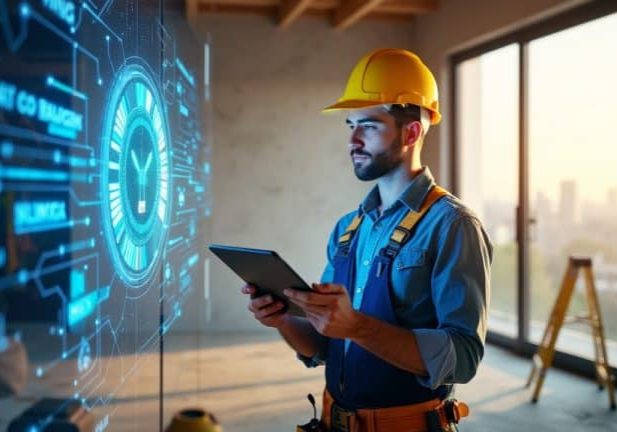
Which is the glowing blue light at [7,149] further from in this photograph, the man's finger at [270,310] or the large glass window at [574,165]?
the large glass window at [574,165]

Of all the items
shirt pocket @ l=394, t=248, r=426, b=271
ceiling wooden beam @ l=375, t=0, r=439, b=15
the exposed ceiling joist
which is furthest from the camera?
ceiling wooden beam @ l=375, t=0, r=439, b=15

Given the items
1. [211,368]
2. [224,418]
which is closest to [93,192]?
[224,418]

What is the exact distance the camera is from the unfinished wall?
6605 millimetres

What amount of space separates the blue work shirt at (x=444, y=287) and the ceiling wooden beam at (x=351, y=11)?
173 inches

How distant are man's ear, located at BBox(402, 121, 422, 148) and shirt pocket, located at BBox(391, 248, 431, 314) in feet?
1.08

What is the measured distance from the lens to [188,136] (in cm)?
295

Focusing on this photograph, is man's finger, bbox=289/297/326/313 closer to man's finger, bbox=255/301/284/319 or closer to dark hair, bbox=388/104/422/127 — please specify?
man's finger, bbox=255/301/284/319

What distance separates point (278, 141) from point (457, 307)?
5.37 m

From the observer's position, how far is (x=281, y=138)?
6.70 metres

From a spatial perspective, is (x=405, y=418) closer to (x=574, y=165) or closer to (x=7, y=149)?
(x=7, y=149)

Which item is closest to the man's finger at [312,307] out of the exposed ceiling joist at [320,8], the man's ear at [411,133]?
the man's ear at [411,133]

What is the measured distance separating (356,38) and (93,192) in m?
5.79

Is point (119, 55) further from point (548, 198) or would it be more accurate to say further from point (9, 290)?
point (548, 198)

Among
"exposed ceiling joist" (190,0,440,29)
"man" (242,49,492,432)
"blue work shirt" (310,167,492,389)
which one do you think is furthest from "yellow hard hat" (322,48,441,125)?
"exposed ceiling joist" (190,0,440,29)
